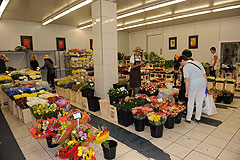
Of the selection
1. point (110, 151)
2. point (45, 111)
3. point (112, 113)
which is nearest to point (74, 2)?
point (112, 113)

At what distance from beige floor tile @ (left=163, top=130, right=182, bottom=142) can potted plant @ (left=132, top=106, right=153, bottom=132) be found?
0.48 metres

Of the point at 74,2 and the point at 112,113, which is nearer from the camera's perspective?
the point at 112,113

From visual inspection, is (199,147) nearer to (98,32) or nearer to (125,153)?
(125,153)

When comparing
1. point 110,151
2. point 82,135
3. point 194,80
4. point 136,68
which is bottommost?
point 110,151

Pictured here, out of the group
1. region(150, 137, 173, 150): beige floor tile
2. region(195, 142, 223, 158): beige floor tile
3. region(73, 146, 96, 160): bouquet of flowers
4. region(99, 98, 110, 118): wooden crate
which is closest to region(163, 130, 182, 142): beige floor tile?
region(150, 137, 173, 150): beige floor tile

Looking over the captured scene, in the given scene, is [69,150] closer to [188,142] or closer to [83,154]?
[83,154]

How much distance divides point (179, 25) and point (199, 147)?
925cm

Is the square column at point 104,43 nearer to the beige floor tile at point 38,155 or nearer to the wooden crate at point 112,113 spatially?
the wooden crate at point 112,113

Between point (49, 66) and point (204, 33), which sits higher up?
point (204, 33)

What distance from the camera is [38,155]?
2684 mm

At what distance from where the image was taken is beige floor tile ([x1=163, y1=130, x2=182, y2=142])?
10.3 ft

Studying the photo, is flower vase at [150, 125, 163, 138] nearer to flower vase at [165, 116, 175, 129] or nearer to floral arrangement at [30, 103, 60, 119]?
flower vase at [165, 116, 175, 129]

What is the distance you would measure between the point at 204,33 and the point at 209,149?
8483mm

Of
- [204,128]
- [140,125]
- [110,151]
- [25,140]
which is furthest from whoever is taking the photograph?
[204,128]
